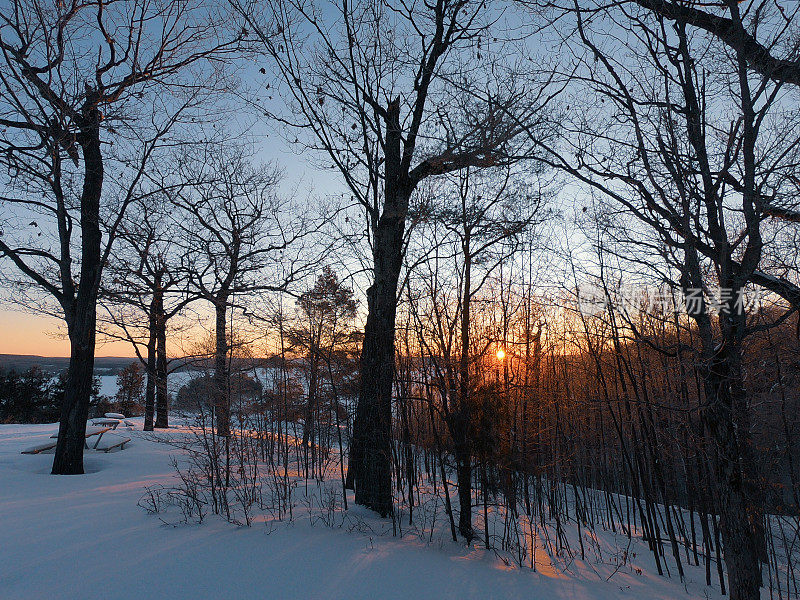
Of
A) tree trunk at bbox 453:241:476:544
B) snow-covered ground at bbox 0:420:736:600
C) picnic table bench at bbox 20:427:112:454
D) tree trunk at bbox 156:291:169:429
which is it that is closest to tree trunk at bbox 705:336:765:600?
snow-covered ground at bbox 0:420:736:600

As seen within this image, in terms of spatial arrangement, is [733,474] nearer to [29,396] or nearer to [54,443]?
[54,443]

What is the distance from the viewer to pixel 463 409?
5484 millimetres

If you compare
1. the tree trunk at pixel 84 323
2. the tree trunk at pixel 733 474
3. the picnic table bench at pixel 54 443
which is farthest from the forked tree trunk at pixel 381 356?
the picnic table bench at pixel 54 443

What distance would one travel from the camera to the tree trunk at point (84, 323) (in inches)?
316

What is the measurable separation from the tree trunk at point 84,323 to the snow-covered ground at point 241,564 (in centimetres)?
178

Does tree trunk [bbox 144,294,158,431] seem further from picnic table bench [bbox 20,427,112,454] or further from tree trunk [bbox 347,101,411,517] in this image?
tree trunk [bbox 347,101,411,517]

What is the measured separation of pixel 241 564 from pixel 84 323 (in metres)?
6.44

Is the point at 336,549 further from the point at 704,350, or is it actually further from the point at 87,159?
the point at 87,159

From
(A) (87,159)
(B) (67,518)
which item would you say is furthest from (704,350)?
(A) (87,159)

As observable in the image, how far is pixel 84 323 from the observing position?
8438 millimetres

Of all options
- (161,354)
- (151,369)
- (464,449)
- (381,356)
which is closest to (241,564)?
(464,449)

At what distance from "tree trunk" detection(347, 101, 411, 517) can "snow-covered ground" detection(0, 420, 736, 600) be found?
1.47 feet

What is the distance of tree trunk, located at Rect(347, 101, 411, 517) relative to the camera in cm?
619

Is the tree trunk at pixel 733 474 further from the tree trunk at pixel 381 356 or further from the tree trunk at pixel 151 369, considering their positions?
the tree trunk at pixel 151 369
